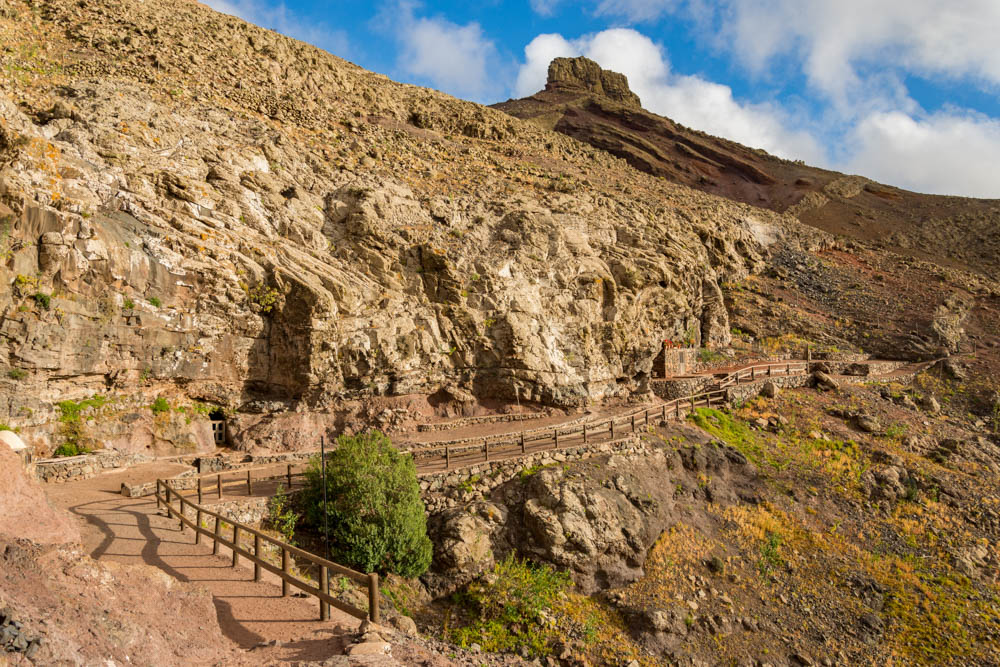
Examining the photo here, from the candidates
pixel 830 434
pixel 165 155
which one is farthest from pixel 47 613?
pixel 830 434

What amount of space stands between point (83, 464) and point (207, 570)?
9763 mm

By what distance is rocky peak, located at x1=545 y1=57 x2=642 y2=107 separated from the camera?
90.8 metres

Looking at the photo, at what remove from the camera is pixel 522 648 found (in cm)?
1389

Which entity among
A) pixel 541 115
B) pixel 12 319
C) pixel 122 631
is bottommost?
pixel 122 631

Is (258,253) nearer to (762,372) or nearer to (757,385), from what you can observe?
(757,385)

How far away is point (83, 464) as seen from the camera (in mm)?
17047

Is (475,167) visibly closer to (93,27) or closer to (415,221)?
(415,221)

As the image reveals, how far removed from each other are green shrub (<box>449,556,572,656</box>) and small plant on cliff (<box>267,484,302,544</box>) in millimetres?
5392

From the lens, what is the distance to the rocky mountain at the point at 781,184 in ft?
197

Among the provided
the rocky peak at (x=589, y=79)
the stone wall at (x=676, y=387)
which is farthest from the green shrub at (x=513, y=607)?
the rocky peak at (x=589, y=79)

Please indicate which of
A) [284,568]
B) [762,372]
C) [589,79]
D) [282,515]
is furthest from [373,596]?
[589,79]

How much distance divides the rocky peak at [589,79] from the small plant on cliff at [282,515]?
87807 millimetres

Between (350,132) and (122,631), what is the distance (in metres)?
33.5

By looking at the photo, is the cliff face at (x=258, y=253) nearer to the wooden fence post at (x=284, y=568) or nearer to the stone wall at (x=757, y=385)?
the stone wall at (x=757, y=385)
